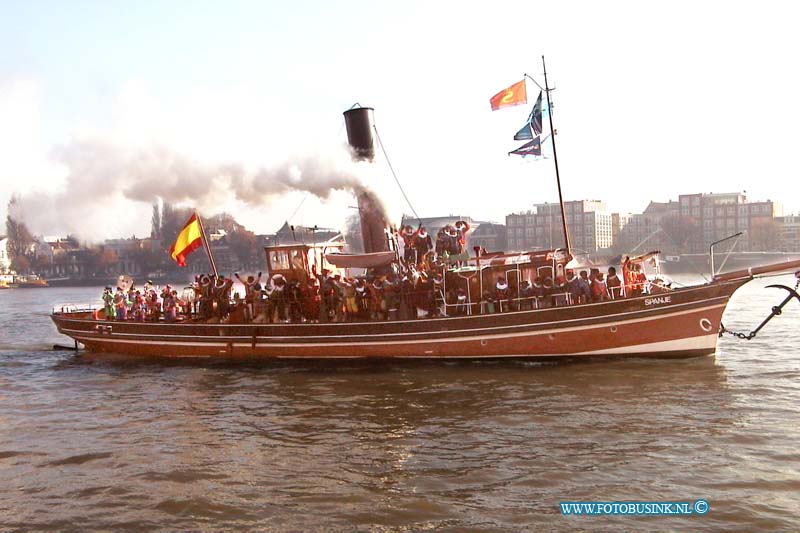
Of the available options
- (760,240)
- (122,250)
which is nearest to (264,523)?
(760,240)

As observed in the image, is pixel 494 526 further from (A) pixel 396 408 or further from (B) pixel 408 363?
(B) pixel 408 363

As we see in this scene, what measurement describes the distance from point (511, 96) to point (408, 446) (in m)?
14.5

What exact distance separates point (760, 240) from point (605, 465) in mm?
152330

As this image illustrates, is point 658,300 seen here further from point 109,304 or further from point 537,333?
point 109,304

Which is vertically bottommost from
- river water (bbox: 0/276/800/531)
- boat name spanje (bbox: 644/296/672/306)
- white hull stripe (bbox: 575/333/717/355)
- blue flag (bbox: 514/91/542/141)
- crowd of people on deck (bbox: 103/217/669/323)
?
river water (bbox: 0/276/800/531)

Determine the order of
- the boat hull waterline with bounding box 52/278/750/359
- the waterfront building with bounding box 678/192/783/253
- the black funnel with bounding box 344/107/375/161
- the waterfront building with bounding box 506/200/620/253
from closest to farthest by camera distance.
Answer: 1. the boat hull waterline with bounding box 52/278/750/359
2. the black funnel with bounding box 344/107/375/161
3. the waterfront building with bounding box 678/192/783/253
4. the waterfront building with bounding box 506/200/620/253

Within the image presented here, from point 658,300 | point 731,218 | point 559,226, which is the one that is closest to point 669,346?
point 658,300

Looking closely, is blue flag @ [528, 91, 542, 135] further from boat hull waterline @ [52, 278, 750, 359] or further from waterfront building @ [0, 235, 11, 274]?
waterfront building @ [0, 235, 11, 274]

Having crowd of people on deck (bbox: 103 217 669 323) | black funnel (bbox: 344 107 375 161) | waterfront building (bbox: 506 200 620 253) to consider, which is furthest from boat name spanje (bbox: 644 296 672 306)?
waterfront building (bbox: 506 200 620 253)

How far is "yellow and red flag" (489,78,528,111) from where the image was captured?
79.9 ft

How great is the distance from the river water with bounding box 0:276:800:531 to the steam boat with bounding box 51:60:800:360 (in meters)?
0.67

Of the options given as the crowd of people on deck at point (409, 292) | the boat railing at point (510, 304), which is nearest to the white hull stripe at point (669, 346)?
the crowd of people on deck at point (409, 292)

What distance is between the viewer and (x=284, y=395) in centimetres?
1986

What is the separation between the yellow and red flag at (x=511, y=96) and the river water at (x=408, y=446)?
9158 millimetres
